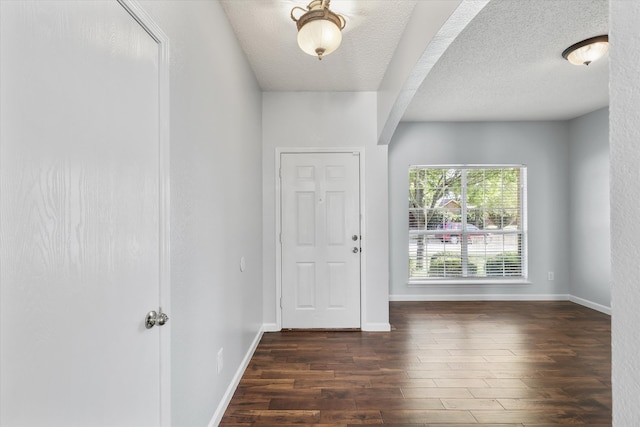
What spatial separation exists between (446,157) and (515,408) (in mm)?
3406

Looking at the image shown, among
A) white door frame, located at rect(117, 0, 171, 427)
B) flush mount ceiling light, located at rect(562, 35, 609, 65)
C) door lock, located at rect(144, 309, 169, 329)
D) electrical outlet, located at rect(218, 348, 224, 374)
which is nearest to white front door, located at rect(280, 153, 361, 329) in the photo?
electrical outlet, located at rect(218, 348, 224, 374)

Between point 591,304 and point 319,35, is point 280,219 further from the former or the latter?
point 591,304

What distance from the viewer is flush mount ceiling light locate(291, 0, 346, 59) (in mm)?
2016

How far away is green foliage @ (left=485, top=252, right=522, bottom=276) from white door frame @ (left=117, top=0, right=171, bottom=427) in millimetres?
4724

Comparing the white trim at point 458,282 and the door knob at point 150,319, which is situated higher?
the door knob at point 150,319

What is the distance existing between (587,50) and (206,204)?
3.13 meters

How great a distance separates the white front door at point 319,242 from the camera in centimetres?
365

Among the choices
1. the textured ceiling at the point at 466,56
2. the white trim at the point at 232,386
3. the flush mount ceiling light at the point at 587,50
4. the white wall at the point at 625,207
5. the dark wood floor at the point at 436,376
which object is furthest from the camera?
the flush mount ceiling light at the point at 587,50

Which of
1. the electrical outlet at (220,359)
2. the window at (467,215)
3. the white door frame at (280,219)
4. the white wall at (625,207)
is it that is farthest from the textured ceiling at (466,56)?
the electrical outlet at (220,359)

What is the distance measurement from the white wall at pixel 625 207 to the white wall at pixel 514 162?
4277mm

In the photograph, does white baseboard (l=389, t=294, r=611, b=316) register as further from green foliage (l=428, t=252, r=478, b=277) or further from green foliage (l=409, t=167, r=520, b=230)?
green foliage (l=409, t=167, r=520, b=230)

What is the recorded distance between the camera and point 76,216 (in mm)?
851

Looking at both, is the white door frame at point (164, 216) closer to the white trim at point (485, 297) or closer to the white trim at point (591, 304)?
the white trim at point (485, 297)

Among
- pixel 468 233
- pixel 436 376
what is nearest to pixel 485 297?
pixel 468 233
